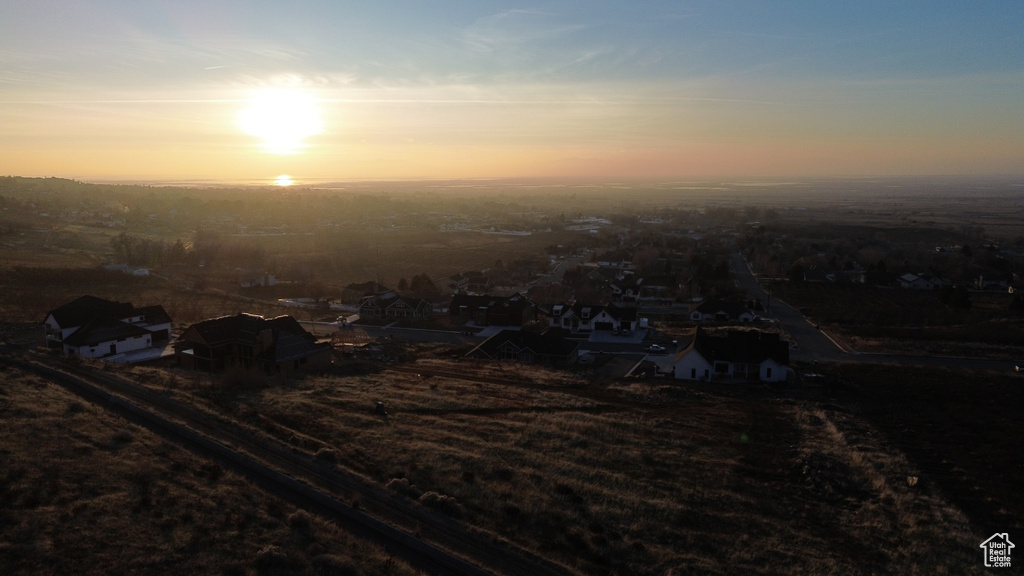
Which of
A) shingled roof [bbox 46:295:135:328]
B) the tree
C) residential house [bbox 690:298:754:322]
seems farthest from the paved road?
shingled roof [bbox 46:295:135:328]

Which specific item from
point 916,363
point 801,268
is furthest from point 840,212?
point 916,363

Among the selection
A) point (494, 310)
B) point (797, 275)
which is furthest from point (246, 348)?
point (797, 275)

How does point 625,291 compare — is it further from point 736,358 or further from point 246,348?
point 246,348

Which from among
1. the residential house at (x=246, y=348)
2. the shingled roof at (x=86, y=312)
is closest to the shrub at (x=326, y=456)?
the residential house at (x=246, y=348)

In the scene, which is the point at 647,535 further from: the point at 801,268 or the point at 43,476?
the point at 801,268

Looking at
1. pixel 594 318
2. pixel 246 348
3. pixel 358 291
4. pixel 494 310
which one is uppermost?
pixel 246 348

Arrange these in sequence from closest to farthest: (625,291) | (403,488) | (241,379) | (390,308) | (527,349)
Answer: (403,488), (241,379), (527,349), (390,308), (625,291)
